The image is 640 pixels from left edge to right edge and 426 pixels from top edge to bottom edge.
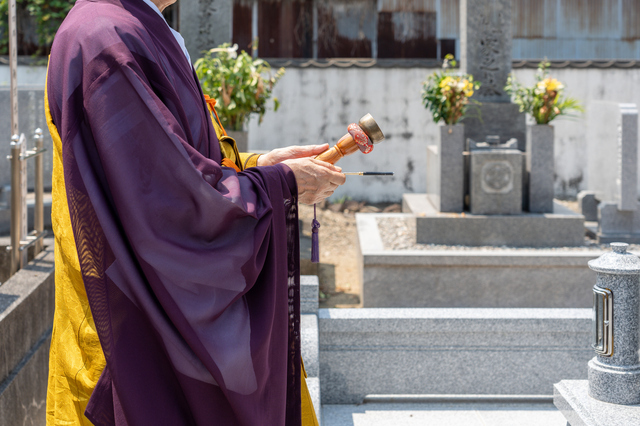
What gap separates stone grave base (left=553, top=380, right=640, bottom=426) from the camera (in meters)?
2.42

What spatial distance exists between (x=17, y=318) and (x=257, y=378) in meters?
1.64

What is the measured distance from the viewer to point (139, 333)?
148cm

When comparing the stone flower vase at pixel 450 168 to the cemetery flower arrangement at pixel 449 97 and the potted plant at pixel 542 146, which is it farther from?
the potted plant at pixel 542 146

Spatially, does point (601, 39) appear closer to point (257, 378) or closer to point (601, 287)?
point (601, 287)

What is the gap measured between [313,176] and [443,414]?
2.27m

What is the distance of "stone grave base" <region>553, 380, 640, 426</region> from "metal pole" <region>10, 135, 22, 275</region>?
2.62 metres

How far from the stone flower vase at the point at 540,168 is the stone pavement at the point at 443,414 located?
3.39m

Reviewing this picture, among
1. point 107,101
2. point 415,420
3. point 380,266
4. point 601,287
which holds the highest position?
point 107,101

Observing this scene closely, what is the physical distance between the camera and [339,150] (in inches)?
70.1

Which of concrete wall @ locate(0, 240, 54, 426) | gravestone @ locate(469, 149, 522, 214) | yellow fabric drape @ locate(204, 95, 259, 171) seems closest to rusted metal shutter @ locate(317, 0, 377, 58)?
gravestone @ locate(469, 149, 522, 214)

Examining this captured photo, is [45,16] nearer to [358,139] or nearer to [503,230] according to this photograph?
[503,230]

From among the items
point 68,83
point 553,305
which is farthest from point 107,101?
point 553,305

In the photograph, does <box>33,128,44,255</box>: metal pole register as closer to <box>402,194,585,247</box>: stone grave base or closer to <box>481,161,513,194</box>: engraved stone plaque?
<box>402,194,585,247</box>: stone grave base

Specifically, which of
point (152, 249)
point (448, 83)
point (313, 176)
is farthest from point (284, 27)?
point (152, 249)
